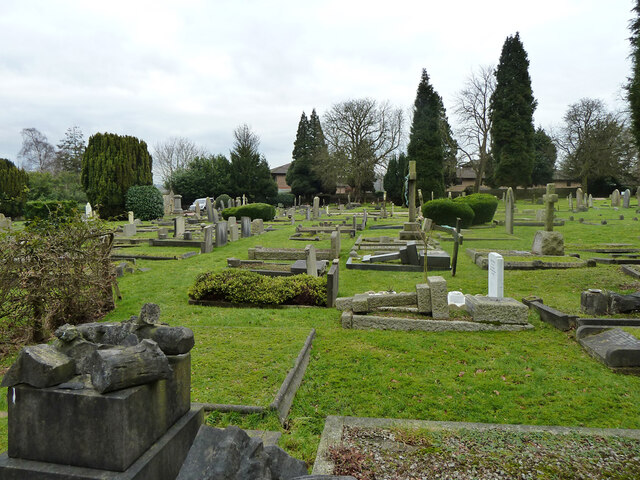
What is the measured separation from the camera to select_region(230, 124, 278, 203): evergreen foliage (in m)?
48.7

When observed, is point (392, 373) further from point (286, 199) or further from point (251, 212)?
point (286, 199)

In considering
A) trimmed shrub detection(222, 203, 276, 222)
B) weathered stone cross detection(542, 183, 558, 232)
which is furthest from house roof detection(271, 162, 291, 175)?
weathered stone cross detection(542, 183, 558, 232)

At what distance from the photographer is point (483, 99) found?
47094 mm

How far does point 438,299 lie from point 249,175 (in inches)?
1721

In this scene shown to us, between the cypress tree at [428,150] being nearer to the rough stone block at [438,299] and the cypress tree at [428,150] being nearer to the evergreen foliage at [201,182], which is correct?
the evergreen foliage at [201,182]

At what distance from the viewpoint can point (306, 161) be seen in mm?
57812

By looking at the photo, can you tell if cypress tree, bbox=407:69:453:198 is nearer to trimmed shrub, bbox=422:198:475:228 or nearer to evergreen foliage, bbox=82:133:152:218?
trimmed shrub, bbox=422:198:475:228

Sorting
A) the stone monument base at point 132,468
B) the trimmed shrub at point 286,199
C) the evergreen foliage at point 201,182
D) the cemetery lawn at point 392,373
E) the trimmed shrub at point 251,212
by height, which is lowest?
the cemetery lawn at point 392,373

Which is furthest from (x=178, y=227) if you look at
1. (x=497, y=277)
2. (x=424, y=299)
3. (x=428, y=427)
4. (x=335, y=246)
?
(x=428, y=427)

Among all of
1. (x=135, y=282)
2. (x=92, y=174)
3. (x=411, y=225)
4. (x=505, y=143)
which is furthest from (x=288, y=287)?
(x=505, y=143)

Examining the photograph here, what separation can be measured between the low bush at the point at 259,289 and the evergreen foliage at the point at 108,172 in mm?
25475

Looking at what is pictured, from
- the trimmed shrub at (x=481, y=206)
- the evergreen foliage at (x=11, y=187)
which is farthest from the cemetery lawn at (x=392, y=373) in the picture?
the evergreen foliage at (x=11, y=187)

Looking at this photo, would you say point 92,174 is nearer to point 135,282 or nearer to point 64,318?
point 135,282

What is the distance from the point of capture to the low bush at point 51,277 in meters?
6.14
